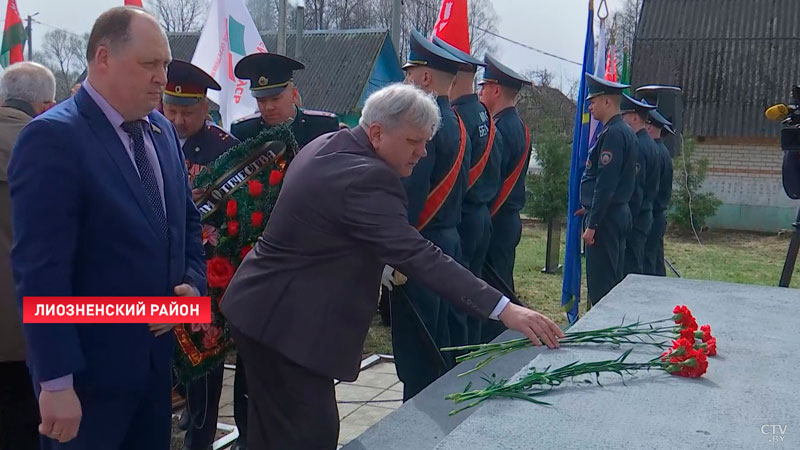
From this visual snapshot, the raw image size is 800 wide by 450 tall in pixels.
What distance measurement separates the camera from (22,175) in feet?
6.59

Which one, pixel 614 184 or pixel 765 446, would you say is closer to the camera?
pixel 765 446

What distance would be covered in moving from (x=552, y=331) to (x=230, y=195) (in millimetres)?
1809

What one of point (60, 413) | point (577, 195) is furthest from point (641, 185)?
point (60, 413)

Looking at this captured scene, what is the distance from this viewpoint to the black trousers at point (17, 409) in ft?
9.71

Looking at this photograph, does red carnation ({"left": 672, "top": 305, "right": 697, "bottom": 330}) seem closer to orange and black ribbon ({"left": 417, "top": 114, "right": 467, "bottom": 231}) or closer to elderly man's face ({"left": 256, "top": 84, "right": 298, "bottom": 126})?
orange and black ribbon ({"left": 417, "top": 114, "right": 467, "bottom": 231})

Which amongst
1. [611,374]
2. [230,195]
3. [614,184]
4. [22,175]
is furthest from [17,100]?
[614,184]

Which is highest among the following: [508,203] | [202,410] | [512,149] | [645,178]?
[512,149]

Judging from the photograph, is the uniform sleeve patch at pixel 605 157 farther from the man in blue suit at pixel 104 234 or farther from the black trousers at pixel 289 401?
the man in blue suit at pixel 104 234

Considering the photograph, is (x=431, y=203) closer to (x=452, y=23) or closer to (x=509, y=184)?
(x=509, y=184)

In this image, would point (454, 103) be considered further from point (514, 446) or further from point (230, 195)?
point (514, 446)

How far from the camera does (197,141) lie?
392 cm

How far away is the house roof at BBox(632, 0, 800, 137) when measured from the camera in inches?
659

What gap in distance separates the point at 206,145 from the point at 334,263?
5.69ft

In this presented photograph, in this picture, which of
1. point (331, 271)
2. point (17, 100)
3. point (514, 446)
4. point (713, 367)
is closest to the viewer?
point (514, 446)
